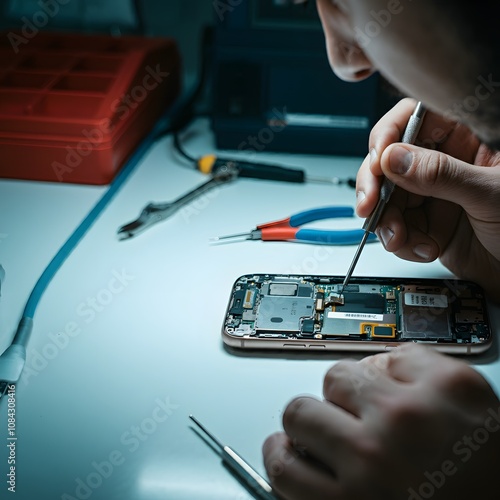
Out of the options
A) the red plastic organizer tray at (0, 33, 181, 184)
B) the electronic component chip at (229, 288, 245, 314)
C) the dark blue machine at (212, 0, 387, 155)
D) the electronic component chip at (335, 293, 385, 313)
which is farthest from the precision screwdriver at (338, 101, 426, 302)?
the red plastic organizer tray at (0, 33, 181, 184)

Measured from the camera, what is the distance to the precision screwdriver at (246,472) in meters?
0.63

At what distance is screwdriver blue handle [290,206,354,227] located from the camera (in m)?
1.06

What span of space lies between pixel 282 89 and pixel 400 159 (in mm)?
500

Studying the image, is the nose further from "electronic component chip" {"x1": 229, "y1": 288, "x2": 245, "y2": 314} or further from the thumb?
"electronic component chip" {"x1": 229, "y1": 288, "x2": 245, "y2": 314}

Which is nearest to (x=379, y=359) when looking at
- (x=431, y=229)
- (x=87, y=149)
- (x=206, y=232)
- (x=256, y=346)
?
(x=256, y=346)

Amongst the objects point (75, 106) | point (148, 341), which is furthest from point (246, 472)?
point (75, 106)

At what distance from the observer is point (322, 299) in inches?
33.8

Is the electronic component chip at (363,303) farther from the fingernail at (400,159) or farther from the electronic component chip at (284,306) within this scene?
the fingernail at (400,159)

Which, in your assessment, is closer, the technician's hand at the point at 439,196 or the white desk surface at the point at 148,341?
the white desk surface at the point at 148,341

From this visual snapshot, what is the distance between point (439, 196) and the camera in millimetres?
839

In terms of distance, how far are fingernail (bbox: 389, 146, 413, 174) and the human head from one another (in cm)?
25

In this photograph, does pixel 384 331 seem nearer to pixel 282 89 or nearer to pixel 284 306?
pixel 284 306

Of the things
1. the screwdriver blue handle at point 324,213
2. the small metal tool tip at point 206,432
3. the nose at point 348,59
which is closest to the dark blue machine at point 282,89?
the screwdriver blue handle at point 324,213

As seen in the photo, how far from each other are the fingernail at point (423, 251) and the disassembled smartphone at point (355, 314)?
0.13 ft
